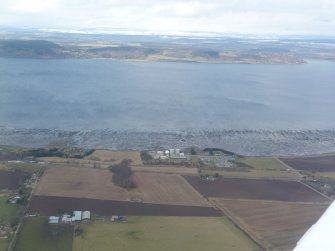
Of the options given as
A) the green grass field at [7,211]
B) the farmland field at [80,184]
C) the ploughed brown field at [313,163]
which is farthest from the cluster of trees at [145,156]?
the green grass field at [7,211]

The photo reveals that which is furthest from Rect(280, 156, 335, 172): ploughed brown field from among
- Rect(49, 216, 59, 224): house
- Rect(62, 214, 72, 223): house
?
Rect(49, 216, 59, 224): house

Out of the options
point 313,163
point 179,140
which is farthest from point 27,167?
point 313,163

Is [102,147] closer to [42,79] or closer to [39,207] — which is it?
[39,207]

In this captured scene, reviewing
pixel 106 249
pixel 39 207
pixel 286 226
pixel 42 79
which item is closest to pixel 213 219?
pixel 286 226

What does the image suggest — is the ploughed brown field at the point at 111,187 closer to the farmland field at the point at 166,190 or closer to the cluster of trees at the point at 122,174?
the farmland field at the point at 166,190

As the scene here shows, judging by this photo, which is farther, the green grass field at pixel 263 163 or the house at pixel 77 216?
the green grass field at pixel 263 163

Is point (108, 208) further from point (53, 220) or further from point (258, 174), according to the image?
point (258, 174)
